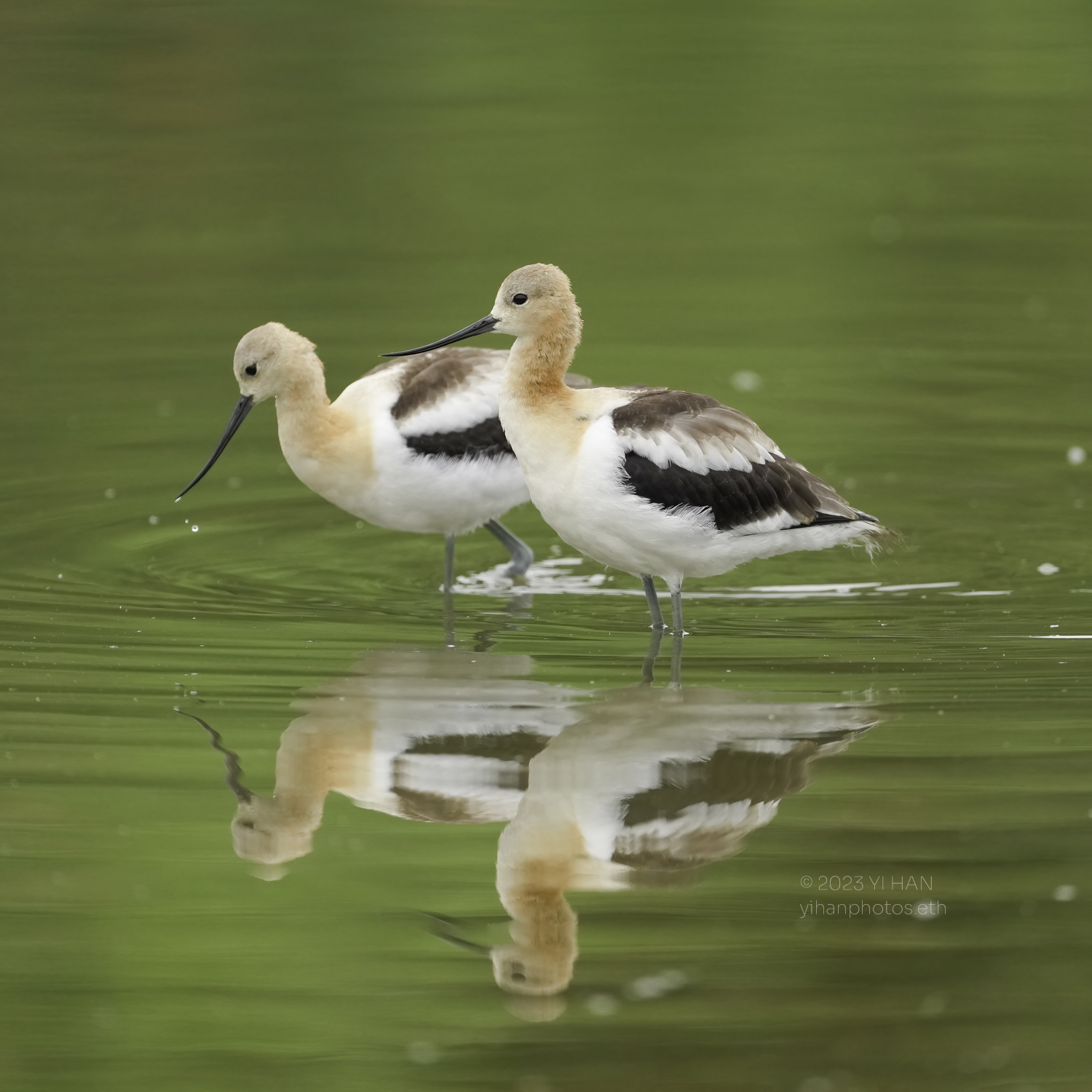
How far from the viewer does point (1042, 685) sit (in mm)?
8180

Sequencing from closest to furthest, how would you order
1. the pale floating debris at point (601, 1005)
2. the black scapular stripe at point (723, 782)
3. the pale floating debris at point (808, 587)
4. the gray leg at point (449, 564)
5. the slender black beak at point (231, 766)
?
the pale floating debris at point (601, 1005) → the black scapular stripe at point (723, 782) → the slender black beak at point (231, 766) → the pale floating debris at point (808, 587) → the gray leg at point (449, 564)

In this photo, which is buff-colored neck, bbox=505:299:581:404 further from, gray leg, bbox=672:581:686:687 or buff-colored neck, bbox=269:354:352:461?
buff-colored neck, bbox=269:354:352:461

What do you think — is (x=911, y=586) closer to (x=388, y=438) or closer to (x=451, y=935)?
(x=388, y=438)

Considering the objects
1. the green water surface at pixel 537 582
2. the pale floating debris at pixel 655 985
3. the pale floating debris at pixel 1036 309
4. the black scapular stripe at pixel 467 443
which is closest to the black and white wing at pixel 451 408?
the black scapular stripe at pixel 467 443

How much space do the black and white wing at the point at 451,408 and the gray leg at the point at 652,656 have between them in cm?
141

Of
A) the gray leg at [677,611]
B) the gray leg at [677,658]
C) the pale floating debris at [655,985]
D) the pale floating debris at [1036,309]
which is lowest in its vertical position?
the pale floating debris at [655,985]

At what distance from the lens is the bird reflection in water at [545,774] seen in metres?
6.36

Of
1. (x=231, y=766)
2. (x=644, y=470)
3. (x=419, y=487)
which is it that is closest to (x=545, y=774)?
(x=231, y=766)

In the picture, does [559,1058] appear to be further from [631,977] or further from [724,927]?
[724,927]

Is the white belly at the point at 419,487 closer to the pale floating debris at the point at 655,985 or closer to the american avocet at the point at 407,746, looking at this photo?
the american avocet at the point at 407,746

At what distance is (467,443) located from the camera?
9953 mm

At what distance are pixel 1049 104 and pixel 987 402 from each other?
9176mm

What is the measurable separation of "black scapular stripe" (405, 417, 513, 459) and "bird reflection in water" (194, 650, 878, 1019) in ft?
5.04

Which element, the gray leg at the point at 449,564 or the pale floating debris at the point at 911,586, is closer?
the pale floating debris at the point at 911,586
